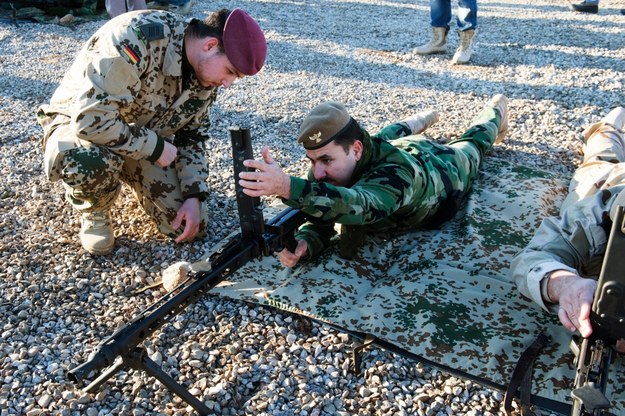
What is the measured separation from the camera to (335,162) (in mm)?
3322

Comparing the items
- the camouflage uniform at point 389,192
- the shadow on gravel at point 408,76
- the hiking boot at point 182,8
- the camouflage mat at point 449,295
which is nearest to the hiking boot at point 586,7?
the shadow on gravel at point 408,76

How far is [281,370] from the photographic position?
2.88 m

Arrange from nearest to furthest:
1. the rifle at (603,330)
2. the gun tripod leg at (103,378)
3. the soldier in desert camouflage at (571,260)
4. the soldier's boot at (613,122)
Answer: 1. the rifle at (603,330)
2. the soldier in desert camouflage at (571,260)
3. the gun tripod leg at (103,378)
4. the soldier's boot at (613,122)

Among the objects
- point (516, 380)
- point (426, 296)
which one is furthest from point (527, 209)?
point (516, 380)

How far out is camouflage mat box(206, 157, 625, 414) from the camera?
2803mm

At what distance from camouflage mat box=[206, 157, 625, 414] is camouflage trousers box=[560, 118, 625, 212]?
230mm

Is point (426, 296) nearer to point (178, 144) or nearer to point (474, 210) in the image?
point (474, 210)

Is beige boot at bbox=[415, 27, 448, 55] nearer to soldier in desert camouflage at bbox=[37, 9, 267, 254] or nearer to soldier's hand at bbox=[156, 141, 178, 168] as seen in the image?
soldier in desert camouflage at bbox=[37, 9, 267, 254]

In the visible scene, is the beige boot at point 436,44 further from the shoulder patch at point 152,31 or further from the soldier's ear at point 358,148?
the shoulder patch at point 152,31

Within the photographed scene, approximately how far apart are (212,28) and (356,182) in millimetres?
1141

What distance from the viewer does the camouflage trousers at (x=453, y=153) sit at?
3.84 metres

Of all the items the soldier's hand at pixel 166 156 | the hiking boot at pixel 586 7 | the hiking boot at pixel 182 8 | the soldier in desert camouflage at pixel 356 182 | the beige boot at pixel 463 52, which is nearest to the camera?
the soldier in desert camouflage at pixel 356 182

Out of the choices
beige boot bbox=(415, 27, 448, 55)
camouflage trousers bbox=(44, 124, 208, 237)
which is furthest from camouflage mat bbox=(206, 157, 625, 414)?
beige boot bbox=(415, 27, 448, 55)

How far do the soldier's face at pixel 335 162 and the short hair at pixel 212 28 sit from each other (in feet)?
2.56
